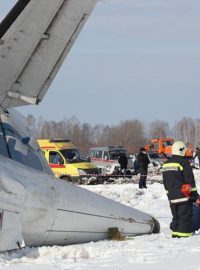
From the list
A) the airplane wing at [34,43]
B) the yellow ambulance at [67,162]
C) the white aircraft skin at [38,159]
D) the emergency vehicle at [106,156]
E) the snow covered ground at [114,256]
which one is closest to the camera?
the snow covered ground at [114,256]

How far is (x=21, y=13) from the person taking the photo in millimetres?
8188

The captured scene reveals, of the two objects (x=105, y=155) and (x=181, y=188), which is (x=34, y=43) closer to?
(x=181, y=188)

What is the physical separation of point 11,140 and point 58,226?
1.29m

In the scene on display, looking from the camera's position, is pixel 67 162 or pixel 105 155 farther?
pixel 105 155

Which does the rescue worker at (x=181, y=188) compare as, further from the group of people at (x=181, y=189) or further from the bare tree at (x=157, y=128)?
the bare tree at (x=157, y=128)

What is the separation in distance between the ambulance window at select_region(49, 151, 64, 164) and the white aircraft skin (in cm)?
2041

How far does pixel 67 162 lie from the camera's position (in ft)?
95.8

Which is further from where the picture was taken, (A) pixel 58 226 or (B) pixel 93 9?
(B) pixel 93 9

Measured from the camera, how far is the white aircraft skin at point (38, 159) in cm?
725

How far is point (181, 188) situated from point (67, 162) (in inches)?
792

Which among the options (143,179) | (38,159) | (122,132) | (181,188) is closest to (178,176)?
(181,188)

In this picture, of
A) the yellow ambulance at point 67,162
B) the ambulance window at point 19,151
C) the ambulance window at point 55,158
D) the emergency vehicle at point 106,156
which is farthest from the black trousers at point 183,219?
the emergency vehicle at point 106,156

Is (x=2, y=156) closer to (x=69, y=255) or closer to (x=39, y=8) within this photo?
(x=69, y=255)

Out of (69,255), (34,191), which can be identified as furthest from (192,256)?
(34,191)
